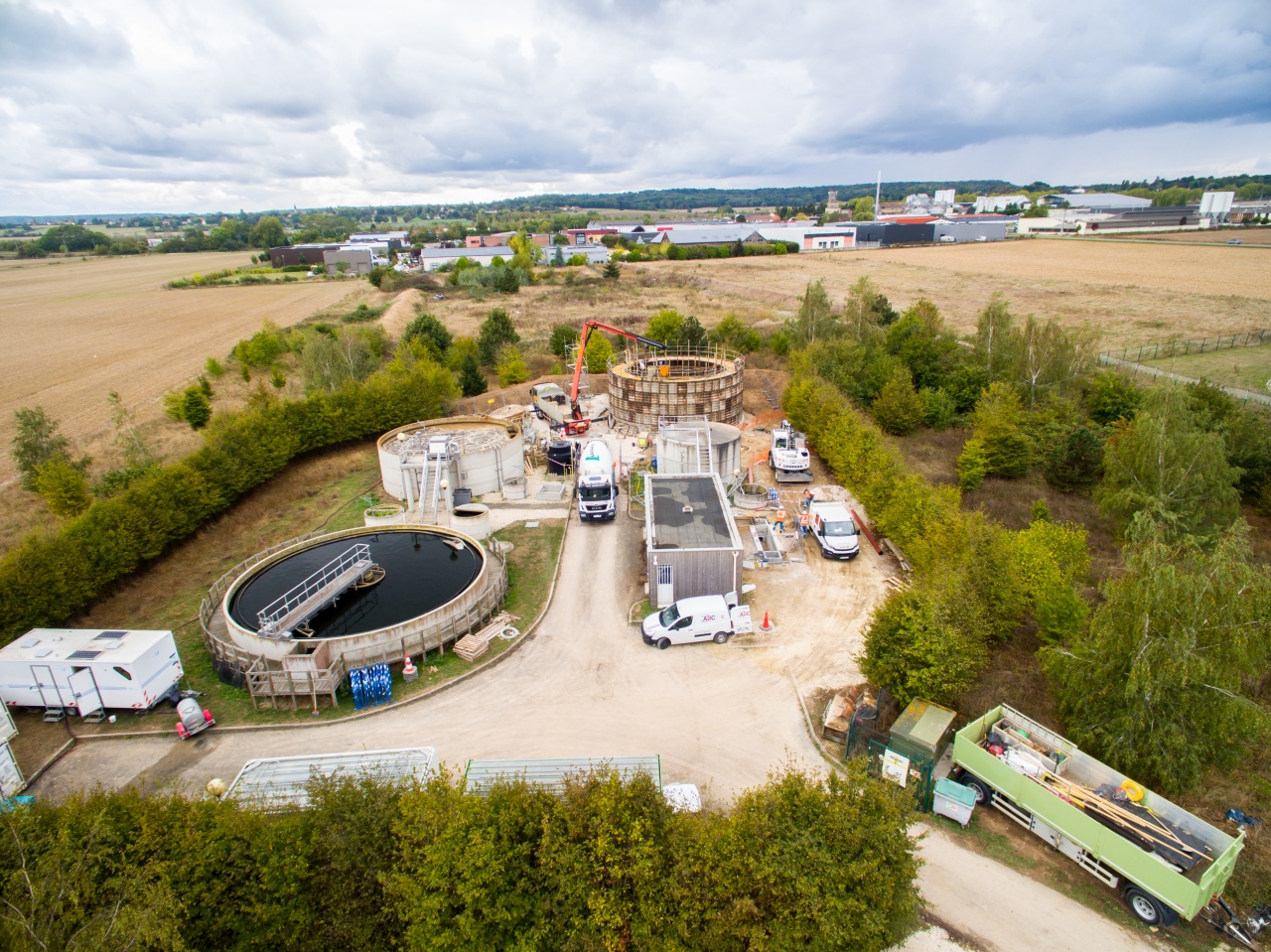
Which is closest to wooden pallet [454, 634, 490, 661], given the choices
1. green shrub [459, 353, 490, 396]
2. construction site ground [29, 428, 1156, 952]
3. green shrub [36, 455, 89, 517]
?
construction site ground [29, 428, 1156, 952]

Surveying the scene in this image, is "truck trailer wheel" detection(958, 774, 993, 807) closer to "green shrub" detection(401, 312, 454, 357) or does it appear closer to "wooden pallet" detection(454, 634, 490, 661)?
"wooden pallet" detection(454, 634, 490, 661)

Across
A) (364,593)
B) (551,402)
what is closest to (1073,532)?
(364,593)

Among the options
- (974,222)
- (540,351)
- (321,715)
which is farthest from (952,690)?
(974,222)

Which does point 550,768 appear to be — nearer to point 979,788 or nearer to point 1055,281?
point 979,788

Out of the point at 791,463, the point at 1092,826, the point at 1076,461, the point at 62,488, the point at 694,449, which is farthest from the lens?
the point at 791,463

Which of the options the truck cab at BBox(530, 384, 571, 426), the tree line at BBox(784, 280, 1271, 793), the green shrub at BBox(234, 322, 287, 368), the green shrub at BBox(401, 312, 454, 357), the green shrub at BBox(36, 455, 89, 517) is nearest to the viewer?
the tree line at BBox(784, 280, 1271, 793)

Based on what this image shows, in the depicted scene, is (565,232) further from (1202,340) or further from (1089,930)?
(1089,930)
